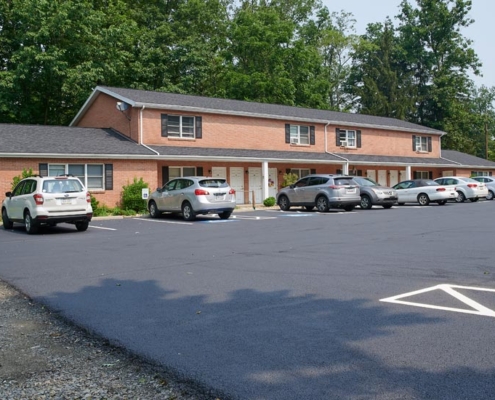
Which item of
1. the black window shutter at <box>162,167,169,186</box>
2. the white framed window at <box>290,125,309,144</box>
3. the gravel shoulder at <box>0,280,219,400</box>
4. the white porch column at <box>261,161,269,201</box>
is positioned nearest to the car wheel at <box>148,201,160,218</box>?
the black window shutter at <box>162,167,169,186</box>

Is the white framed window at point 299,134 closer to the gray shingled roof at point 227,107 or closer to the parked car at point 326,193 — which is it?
the gray shingled roof at point 227,107

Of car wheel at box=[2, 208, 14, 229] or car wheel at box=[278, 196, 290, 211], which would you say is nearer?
car wheel at box=[2, 208, 14, 229]

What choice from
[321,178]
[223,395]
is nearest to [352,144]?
[321,178]

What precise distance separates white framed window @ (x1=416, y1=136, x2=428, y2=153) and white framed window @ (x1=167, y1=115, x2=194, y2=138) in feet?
72.1

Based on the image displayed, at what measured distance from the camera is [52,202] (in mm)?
16078

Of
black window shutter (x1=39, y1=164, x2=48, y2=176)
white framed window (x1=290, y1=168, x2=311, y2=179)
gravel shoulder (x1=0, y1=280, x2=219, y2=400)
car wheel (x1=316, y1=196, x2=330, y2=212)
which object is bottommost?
gravel shoulder (x1=0, y1=280, x2=219, y2=400)

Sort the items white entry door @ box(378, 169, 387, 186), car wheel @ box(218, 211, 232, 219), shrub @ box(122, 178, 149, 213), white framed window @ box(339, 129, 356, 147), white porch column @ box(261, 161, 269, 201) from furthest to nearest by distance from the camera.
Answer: white entry door @ box(378, 169, 387, 186) → white framed window @ box(339, 129, 356, 147) → white porch column @ box(261, 161, 269, 201) → shrub @ box(122, 178, 149, 213) → car wheel @ box(218, 211, 232, 219)

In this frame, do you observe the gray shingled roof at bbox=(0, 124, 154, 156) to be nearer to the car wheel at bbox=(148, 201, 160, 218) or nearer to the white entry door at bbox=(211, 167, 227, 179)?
the car wheel at bbox=(148, 201, 160, 218)

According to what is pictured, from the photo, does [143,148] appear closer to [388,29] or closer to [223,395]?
[223,395]

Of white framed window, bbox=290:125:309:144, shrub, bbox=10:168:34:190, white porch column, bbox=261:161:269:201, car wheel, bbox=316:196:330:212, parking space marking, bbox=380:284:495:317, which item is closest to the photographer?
parking space marking, bbox=380:284:495:317

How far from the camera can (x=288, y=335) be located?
5.18 meters

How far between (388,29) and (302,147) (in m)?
37.3

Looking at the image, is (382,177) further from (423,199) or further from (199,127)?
(199,127)

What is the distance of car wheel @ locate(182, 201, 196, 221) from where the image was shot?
67.2 feet
